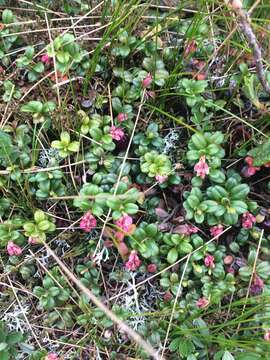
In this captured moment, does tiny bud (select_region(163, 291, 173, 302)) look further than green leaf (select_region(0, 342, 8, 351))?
Yes

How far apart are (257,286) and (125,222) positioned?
2.04ft

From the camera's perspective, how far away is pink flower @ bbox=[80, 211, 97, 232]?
6.57 ft

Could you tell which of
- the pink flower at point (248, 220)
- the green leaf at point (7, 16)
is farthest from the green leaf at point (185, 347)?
the green leaf at point (7, 16)

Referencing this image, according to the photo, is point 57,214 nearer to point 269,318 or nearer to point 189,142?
point 189,142

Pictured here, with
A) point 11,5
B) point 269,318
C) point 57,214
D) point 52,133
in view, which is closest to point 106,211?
point 57,214

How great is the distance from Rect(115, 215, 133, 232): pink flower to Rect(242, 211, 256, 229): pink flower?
19.8 inches

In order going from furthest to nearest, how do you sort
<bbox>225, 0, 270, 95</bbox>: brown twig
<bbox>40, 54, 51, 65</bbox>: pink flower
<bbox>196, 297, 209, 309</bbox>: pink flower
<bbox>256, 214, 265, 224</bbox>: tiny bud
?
<bbox>40, 54, 51, 65</bbox>: pink flower, <bbox>256, 214, 265, 224</bbox>: tiny bud, <bbox>196, 297, 209, 309</bbox>: pink flower, <bbox>225, 0, 270, 95</bbox>: brown twig

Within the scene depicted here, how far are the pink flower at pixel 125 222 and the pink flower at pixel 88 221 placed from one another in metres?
0.10

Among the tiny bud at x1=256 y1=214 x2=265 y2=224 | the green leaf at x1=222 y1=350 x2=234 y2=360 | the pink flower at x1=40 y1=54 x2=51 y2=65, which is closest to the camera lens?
the green leaf at x1=222 y1=350 x2=234 y2=360

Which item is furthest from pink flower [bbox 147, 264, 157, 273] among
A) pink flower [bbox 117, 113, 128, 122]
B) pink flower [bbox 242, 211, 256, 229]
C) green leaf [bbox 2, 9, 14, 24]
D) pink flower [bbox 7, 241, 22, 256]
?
green leaf [bbox 2, 9, 14, 24]

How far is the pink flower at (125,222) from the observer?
6.47 feet

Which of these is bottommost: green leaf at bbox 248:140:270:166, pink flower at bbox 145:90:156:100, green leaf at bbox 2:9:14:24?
green leaf at bbox 248:140:270:166

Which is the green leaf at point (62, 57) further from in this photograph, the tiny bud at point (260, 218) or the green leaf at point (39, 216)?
the tiny bud at point (260, 218)

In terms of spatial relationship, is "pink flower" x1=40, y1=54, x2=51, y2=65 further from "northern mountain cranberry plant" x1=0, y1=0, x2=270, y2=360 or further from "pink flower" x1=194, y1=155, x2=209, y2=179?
"pink flower" x1=194, y1=155, x2=209, y2=179
